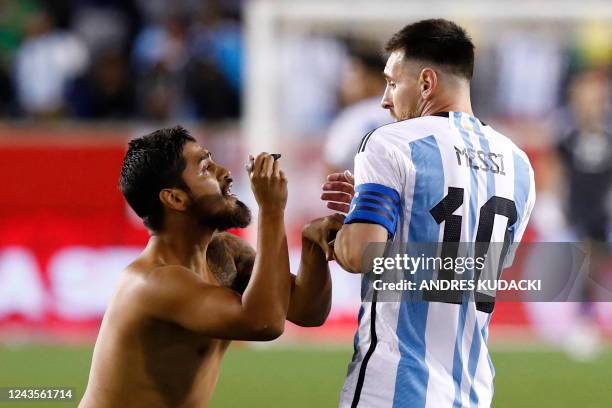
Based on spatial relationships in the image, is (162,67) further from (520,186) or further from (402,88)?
(520,186)

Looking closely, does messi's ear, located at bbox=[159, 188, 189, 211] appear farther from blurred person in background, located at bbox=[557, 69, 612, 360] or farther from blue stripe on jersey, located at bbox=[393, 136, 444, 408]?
blurred person in background, located at bbox=[557, 69, 612, 360]

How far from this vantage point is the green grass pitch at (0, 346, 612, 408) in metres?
8.46

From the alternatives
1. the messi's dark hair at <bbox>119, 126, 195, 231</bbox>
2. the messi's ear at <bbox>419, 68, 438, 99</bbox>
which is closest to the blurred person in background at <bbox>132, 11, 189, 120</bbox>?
the messi's dark hair at <bbox>119, 126, 195, 231</bbox>

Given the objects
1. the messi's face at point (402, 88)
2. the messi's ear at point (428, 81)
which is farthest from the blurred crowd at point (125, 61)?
the messi's ear at point (428, 81)

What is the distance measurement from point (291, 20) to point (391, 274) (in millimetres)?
8802

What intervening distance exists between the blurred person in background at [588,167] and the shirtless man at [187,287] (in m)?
7.78

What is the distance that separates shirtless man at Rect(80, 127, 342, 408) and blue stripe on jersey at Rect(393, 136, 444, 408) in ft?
1.58

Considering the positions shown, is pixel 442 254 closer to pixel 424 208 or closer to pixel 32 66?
pixel 424 208

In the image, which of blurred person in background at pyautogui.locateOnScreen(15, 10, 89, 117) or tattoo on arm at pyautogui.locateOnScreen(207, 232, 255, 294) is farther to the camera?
blurred person in background at pyautogui.locateOnScreen(15, 10, 89, 117)

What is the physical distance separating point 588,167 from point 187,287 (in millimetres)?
8439

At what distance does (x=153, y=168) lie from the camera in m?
4.31

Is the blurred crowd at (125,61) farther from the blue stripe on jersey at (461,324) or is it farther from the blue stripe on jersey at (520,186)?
the blue stripe on jersey at (461,324)

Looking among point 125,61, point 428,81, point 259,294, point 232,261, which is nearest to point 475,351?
point 259,294

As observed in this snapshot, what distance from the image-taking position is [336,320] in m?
11.7
